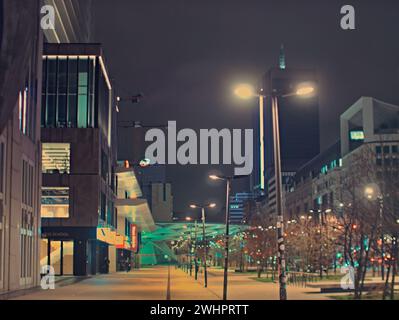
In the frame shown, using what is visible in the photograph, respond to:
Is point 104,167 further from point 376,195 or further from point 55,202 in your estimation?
point 376,195

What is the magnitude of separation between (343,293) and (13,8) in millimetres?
27837

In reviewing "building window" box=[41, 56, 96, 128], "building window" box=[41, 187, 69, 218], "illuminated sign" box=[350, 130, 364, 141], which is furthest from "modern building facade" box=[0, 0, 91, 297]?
"illuminated sign" box=[350, 130, 364, 141]

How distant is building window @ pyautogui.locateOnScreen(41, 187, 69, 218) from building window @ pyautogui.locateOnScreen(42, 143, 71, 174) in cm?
222

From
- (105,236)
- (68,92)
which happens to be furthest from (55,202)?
(68,92)

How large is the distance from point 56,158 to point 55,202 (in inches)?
207

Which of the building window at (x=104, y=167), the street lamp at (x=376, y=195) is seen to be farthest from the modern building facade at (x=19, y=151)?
the building window at (x=104, y=167)

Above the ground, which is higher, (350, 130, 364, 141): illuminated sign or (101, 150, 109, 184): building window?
(350, 130, 364, 141): illuminated sign

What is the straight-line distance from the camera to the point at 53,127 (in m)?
81.9

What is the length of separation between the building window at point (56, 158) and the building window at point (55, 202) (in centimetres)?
222

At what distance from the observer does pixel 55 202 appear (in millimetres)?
79812

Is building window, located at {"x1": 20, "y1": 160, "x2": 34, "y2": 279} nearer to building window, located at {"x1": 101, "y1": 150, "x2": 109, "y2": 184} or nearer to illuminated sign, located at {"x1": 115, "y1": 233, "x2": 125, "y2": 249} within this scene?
building window, located at {"x1": 101, "y1": 150, "x2": 109, "y2": 184}

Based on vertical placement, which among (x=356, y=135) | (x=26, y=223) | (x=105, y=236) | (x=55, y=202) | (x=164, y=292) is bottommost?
(x=164, y=292)

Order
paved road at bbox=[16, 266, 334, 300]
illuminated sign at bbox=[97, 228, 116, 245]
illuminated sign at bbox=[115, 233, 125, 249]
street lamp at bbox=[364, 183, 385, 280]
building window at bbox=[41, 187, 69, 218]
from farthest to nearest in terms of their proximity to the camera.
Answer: illuminated sign at bbox=[115, 233, 125, 249] < illuminated sign at bbox=[97, 228, 116, 245] < building window at bbox=[41, 187, 69, 218] < paved road at bbox=[16, 266, 334, 300] < street lamp at bbox=[364, 183, 385, 280]

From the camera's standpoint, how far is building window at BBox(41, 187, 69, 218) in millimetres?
79375
